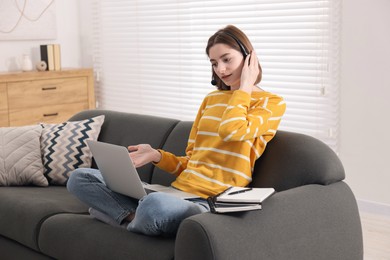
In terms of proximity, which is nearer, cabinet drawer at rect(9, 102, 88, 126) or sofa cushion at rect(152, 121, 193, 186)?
A: sofa cushion at rect(152, 121, 193, 186)

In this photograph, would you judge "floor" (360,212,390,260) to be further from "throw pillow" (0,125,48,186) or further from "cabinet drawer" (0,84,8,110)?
"cabinet drawer" (0,84,8,110)

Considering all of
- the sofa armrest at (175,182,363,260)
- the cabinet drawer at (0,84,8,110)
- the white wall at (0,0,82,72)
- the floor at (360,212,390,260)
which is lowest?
the floor at (360,212,390,260)

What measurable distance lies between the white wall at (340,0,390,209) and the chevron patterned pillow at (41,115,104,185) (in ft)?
5.57

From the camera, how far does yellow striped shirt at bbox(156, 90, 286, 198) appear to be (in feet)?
8.52

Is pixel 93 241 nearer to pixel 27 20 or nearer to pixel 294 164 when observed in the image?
pixel 294 164

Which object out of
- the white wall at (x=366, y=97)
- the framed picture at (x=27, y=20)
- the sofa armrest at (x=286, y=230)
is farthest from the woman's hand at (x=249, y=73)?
the framed picture at (x=27, y=20)

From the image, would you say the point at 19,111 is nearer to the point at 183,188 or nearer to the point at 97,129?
the point at 97,129

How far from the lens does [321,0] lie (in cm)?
424

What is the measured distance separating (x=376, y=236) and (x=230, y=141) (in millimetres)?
1590

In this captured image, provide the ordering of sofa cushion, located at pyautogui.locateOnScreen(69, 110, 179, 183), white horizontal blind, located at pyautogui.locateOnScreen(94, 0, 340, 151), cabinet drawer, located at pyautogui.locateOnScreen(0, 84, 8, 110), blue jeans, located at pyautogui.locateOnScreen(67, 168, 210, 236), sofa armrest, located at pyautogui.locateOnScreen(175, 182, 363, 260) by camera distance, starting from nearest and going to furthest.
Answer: sofa armrest, located at pyautogui.locateOnScreen(175, 182, 363, 260) < blue jeans, located at pyautogui.locateOnScreen(67, 168, 210, 236) < sofa cushion, located at pyautogui.locateOnScreen(69, 110, 179, 183) < white horizontal blind, located at pyautogui.locateOnScreen(94, 0, 340, 151) < cabinet drawer, located at pyautogui.locateOnScreen(0, 84, 8, 110)

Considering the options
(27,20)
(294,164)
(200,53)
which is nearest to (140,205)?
(294,164)

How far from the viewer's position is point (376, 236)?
150 inches

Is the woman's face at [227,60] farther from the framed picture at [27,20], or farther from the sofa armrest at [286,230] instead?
the framed picture at [27,20]

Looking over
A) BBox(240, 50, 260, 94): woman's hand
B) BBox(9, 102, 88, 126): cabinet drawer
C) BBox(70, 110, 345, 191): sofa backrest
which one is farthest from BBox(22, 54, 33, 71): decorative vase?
BBox(240, 50, 260, 94): woman's hand
